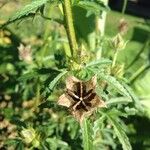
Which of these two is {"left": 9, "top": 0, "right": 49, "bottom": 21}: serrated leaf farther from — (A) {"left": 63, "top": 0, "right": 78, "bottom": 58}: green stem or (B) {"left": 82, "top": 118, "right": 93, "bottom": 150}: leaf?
(B) {"left": 82, "top": 118, "right": 93, "bottom": 150}: leaf

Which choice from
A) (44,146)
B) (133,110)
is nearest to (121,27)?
(133,110)

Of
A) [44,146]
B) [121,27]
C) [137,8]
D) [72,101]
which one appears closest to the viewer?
[72,101]

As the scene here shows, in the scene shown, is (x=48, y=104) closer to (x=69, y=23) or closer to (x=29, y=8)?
(x=69, y=23)

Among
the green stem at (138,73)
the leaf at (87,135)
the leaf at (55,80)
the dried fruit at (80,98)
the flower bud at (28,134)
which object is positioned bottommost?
the leaf at (87,135)

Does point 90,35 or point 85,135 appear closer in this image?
point 85,135

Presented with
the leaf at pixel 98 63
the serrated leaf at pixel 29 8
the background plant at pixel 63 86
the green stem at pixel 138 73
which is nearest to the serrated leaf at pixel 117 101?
the background plant at pixel 63 86

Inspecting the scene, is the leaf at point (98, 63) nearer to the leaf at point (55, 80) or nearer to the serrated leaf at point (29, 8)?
the leaf at point (55, 80)

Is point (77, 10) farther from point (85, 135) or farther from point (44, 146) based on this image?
point (85, 135)

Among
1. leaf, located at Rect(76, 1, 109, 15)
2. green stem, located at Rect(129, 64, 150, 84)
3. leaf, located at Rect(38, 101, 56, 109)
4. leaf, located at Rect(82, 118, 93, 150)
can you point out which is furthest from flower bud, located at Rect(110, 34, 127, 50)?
green stem, located at Rect(129, 64, 150, 84)

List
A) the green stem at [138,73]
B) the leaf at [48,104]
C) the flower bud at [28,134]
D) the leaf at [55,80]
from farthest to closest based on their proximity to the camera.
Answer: the green stem at [138,73]
the flower bud at [28,134]
the leaf at [48,104]
the leaf at [55,80]
